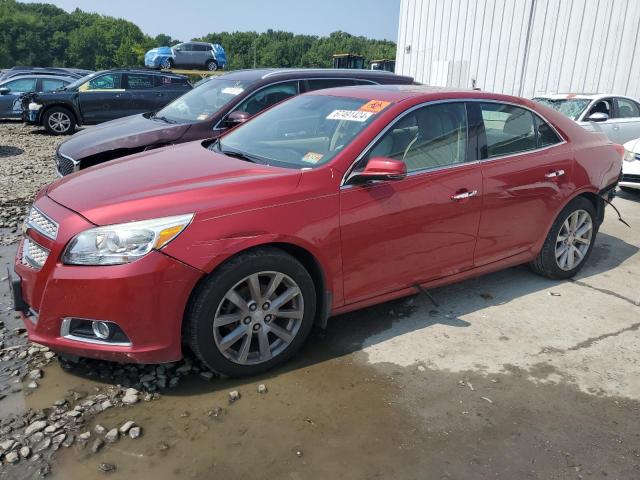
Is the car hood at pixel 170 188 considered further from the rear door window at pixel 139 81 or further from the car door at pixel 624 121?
the rear door window at pixel 139 81

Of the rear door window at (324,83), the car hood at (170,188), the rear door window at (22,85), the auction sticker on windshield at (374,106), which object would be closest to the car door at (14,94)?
the rear door window at (22,85)

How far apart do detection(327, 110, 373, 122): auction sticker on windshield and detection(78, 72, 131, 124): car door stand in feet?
35.4

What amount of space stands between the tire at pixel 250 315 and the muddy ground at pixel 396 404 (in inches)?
6.3

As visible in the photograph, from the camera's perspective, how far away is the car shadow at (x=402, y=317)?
315cm

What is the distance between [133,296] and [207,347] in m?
0.50

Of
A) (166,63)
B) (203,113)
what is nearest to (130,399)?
(203,113)

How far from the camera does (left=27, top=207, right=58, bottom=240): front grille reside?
2.81 meters

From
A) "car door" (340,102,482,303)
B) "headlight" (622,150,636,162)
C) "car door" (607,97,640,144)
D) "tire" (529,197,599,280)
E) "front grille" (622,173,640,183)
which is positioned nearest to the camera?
"car door" (340,102,482,303)

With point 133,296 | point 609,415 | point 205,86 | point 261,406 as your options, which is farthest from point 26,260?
point 205,86

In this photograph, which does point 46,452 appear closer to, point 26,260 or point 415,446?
point 26,260

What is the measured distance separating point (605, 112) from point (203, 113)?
24.6 ft

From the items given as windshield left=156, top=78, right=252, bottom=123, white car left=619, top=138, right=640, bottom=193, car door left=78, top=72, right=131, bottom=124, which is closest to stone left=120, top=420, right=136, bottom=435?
windshield left=156, top=78, right=252, bottom=123

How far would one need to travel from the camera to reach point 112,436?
261 centimetres

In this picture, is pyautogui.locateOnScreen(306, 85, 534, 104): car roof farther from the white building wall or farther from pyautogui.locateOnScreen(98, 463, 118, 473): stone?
the white building wall
